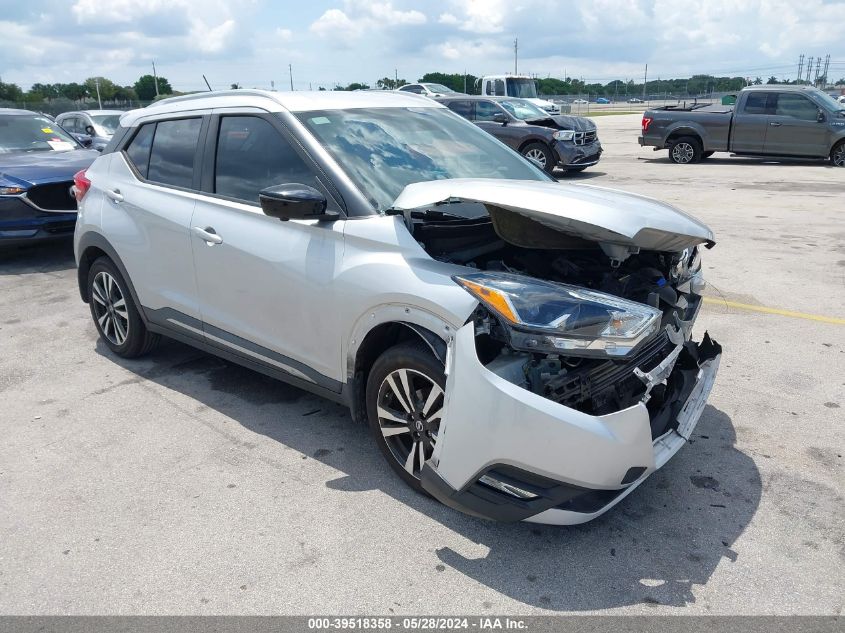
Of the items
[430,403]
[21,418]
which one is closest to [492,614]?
[430,403]

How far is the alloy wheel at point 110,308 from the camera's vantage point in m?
5.09

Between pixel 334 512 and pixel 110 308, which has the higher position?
pixel 110 308

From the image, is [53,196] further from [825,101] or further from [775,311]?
[825,101]

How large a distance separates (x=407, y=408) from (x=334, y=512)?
590 mm

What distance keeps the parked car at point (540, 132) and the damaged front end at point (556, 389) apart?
39.7 feet

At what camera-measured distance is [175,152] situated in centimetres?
450

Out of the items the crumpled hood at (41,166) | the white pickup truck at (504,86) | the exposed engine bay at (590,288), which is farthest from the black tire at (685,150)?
the exposed engine bay at (590,288)

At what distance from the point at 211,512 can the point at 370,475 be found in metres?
0.78

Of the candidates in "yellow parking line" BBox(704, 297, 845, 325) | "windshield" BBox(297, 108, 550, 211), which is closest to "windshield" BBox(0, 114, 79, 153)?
"windshield" BBox(297, 108, 550, 211)

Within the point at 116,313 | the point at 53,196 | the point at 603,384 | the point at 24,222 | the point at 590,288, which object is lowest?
the point at 116,313

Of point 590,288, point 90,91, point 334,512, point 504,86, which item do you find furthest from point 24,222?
point 90,91

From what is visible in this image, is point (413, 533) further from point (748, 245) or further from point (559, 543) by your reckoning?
point (748, 245)

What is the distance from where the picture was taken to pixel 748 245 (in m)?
8.31

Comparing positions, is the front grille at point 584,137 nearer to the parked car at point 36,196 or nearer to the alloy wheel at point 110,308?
the parked car at point 36,196
